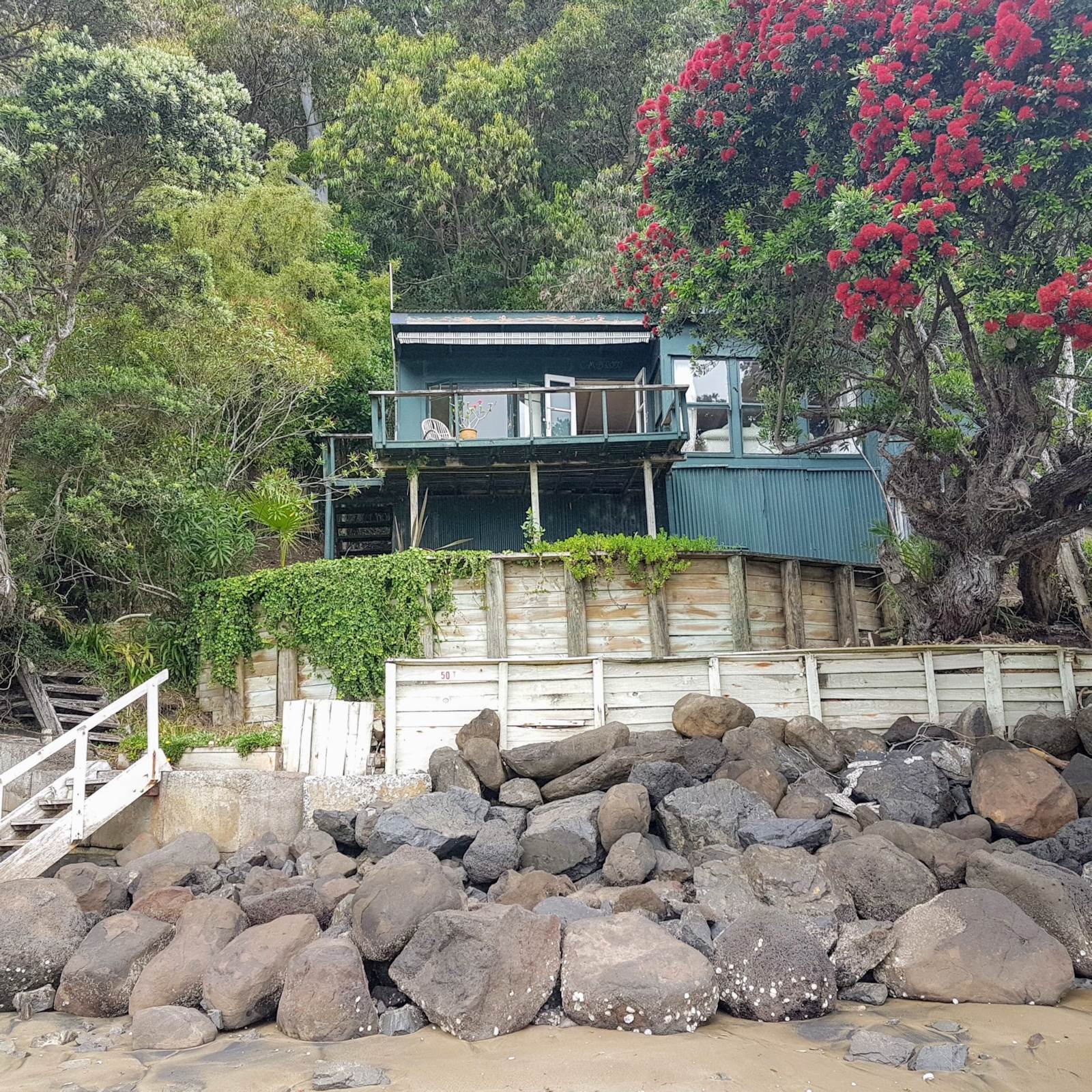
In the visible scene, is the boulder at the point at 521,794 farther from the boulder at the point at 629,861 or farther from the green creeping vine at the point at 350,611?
the green creeping vine at the point at 350,611

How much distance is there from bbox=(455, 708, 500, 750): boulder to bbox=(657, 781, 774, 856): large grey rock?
2.13m

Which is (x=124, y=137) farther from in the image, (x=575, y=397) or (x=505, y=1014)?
(x=505, y=1014)

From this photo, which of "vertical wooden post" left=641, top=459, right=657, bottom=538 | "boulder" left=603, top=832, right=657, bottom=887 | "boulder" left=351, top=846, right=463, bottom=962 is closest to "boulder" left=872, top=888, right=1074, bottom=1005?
"boulder" left=603, top=832, right=657, bottom=887

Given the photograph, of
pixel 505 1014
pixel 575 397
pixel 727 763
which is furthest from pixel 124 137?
pixel 505 1014

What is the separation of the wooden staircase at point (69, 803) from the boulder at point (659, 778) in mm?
5022

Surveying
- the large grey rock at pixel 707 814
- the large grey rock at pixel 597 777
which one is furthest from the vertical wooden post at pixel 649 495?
the large grey rock at pixel 707 814

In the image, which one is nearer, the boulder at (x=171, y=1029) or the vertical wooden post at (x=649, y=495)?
the boulder at (x=171, y=1029)

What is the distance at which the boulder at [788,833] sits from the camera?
8.82m

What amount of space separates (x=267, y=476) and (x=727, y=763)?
9.19 metres

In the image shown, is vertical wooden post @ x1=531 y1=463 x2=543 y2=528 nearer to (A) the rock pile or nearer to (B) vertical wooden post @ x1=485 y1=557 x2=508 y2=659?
(B) vertical wooden post @ x1=485 y1=557 x2=508 y2=659

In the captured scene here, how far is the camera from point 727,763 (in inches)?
401

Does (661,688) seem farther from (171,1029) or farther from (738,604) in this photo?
(171,1029)

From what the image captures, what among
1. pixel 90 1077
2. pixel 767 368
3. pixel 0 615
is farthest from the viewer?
pixel 0 615

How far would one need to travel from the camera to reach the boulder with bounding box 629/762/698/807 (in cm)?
980
